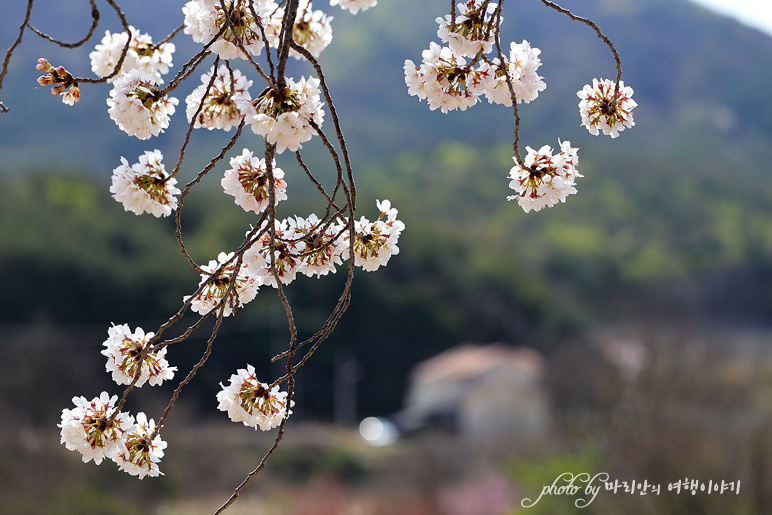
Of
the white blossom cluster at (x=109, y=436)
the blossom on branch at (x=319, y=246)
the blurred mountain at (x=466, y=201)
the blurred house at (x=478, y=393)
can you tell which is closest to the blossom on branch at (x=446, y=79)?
the blossom on branch at (x=319, y=246)

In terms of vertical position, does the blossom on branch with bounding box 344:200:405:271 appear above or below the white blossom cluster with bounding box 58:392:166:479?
above

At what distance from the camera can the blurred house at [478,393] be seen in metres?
19.7

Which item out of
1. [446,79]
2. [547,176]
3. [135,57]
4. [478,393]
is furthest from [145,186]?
[478,393]

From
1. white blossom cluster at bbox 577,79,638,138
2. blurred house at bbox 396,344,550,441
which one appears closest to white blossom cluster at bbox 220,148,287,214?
white blossom cluster at bbox 577,79,638,138

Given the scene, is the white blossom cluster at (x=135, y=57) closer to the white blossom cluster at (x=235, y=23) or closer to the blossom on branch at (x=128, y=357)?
the white blossom cluster at (x=235, y=23)

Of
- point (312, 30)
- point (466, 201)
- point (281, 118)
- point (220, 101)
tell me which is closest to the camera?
point (281, 118)

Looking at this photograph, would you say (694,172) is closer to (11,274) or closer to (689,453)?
(11,274)

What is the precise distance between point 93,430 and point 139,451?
0.06m

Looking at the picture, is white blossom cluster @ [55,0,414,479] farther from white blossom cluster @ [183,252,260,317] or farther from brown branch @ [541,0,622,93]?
brown branch @ [541,0,622,93]

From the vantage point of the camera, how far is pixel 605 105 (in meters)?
1.17

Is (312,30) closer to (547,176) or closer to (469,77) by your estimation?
(469,77)

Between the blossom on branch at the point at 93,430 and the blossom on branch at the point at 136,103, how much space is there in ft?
1.16

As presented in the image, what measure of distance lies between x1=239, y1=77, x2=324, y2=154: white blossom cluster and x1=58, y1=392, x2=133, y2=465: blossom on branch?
40 cm

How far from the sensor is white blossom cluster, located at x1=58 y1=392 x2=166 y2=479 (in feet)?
3.46
